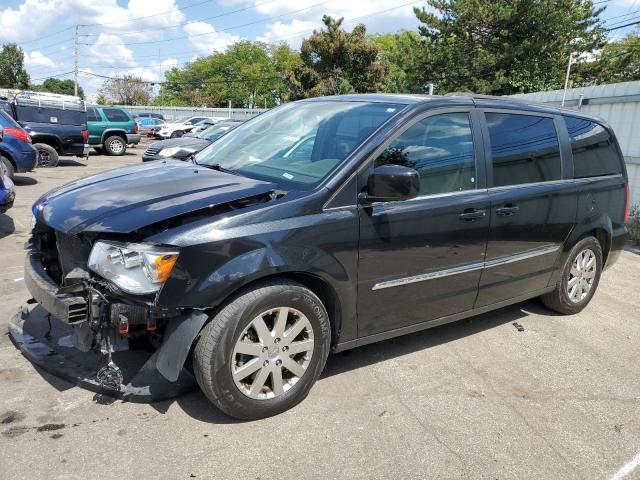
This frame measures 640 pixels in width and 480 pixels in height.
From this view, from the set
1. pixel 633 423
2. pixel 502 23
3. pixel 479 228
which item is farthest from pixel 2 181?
pixel 502 23

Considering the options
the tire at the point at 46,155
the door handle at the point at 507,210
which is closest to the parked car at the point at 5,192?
the door handle at the point at 507,210

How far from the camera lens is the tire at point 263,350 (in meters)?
2.76

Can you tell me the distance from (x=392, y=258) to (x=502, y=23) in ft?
94.4

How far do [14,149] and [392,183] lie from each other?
1008 centimetres

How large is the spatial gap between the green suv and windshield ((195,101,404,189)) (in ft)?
55.6

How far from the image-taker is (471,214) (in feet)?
12.1

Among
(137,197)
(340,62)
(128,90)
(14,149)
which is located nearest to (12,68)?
(128,90)

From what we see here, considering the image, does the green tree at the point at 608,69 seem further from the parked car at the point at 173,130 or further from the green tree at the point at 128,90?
the green tree at the point at 128,90

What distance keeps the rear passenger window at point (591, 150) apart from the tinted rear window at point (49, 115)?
47.8ft

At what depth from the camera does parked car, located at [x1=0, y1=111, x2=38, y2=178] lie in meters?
10.5

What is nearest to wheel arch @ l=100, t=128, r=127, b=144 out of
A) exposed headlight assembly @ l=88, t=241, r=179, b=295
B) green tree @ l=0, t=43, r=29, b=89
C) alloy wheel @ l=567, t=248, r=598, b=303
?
alloy wheel @ l=567, t=248, r=598, b=303

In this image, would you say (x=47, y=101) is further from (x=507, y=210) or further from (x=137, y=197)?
(x=507, y=210)

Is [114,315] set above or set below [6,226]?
above

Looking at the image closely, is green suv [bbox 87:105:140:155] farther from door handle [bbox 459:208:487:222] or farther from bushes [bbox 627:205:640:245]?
door handle [bbox 459:208:487:222]
